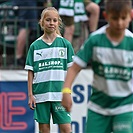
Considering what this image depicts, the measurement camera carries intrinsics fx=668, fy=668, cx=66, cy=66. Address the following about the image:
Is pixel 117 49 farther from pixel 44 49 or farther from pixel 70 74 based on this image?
pixel 44 49

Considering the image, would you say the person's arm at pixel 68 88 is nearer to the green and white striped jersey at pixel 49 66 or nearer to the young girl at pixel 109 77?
the young girl at pixel 109 77

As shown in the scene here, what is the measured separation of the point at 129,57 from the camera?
20.6ft

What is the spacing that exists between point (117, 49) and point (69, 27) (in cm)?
542

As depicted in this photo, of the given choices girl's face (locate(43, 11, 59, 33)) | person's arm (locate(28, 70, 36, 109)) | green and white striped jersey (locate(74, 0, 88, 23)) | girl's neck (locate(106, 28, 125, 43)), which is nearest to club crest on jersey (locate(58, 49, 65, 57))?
→ girl's face (locate(43, 11, 59, 33))

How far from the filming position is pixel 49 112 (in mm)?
8523

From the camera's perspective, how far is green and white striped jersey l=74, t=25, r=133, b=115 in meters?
6.25

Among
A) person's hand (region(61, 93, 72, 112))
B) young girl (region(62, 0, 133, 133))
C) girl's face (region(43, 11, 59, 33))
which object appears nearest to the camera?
person's hand (region(61, 93, 72, 112))

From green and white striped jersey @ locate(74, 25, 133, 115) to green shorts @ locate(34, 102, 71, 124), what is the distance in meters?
2.16

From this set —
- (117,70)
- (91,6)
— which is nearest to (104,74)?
(117,70)

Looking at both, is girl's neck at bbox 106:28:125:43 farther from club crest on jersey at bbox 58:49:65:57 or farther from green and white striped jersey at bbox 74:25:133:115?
club crest on jersey at bbox 58:49:65:57

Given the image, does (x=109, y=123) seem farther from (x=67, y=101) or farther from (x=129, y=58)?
(x=129, y=58)

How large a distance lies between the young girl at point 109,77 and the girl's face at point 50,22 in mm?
2253

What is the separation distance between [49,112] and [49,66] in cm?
59

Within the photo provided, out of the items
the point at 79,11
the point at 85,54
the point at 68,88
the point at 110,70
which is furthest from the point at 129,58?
the point at 79,11
